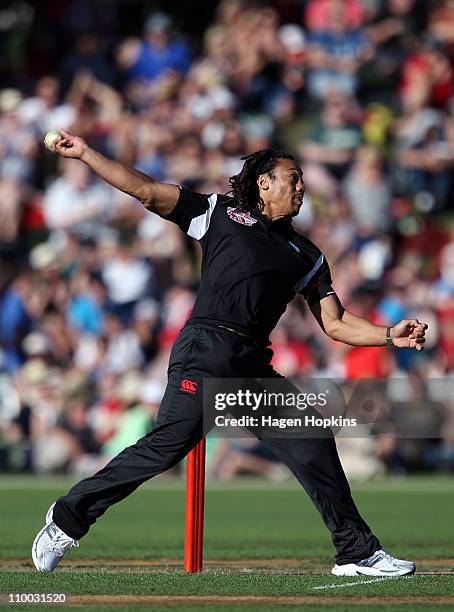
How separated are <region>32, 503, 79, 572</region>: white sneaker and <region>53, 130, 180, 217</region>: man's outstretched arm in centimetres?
189

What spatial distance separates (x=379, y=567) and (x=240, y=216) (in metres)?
2.23

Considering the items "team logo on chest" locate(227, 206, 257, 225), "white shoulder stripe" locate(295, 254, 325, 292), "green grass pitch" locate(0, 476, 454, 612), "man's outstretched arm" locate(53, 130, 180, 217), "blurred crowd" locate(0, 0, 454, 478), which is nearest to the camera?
"green grass pitch" locate(0, 476, 454, 612)

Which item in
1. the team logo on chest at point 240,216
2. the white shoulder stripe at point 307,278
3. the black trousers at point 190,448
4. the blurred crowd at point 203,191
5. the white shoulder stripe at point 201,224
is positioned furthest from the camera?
the blurred crowd at point 203,191

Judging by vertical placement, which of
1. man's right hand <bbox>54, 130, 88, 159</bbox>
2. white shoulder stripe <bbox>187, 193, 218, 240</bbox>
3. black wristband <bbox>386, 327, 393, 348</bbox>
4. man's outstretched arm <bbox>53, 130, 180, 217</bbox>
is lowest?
black wristband <bbox>386, 327, 393, 348</bbox>

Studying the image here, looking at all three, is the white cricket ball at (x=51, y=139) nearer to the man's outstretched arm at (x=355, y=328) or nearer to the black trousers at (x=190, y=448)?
the black trousers at (x=190, y=448)

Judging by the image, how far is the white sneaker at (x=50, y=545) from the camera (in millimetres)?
7762

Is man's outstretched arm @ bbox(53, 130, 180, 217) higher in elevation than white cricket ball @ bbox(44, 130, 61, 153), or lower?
lower

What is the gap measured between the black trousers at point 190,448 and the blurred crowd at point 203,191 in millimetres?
8283

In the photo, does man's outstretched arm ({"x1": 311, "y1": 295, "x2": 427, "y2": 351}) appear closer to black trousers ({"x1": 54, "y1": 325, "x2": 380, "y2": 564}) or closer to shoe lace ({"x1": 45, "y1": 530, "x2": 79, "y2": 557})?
black trousers ({"x1": 54, "y1": 325, "x2": 380, "y2": 564})

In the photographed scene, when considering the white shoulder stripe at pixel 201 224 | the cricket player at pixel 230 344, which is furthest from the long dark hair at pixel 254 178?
the white shoulder stripe at pixel 201 224

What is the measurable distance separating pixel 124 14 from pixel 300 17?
321cm

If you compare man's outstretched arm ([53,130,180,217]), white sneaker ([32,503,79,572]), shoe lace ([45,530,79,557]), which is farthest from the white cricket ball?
shoe lace ([45,530,79,557])

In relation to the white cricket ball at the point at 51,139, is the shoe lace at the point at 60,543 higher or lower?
lower

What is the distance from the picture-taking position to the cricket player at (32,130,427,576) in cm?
768
